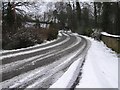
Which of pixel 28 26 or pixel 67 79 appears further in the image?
pixel 28 26

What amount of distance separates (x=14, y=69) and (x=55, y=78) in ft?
7.65

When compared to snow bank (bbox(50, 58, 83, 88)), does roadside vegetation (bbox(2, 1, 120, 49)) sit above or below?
above

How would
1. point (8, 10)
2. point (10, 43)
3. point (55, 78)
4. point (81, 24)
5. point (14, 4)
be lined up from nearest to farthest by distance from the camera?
point (55, 78)
point (10, 43)
point (8, 10)
point (14, 4)
point (81, 24)

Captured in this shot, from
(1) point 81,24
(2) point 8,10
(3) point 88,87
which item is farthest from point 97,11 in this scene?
(3) point 88,87

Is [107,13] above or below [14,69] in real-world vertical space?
above

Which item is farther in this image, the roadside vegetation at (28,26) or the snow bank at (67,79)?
the roadside vegetation at (28,26)

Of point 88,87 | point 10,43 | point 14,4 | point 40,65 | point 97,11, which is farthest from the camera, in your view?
point 97,11

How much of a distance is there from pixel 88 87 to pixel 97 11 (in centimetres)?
5005

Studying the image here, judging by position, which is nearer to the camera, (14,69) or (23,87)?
(23,87)

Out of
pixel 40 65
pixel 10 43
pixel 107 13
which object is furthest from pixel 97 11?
pixel 40 65

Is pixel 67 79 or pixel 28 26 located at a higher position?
pixel 28 26

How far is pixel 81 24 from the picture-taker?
209ft

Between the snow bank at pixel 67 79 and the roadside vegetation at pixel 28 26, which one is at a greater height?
the roadside vegetation at pixel 28 26

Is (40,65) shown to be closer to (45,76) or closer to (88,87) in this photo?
(45,76)
